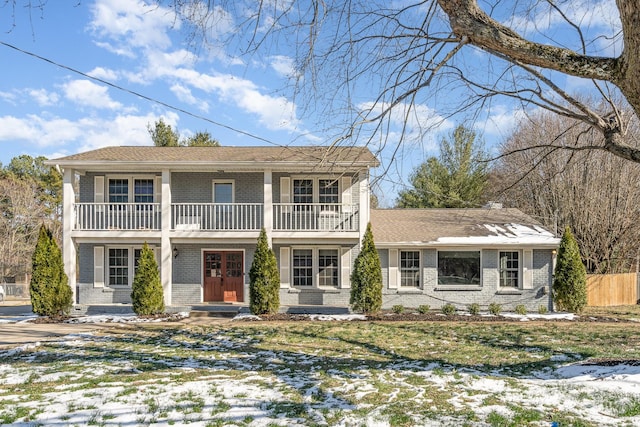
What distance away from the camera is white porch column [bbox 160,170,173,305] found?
16219mm

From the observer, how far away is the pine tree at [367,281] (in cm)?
1532

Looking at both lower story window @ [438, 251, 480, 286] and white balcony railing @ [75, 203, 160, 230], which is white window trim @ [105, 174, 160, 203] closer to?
white balcony railing @ [75, 203, 160, 230]

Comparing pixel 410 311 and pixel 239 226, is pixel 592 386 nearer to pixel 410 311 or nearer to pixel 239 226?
pixel 410 311

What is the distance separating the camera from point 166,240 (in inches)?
639

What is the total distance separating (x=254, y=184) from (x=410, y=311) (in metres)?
7.34

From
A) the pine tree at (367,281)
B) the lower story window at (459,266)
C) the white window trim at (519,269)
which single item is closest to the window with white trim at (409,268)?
the lower story window at (459,266)

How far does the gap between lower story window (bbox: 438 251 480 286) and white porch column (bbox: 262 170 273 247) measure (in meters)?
6.38

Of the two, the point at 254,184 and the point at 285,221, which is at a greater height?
the point at 254,184

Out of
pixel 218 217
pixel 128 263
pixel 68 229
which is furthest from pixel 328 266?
pixel 68 229

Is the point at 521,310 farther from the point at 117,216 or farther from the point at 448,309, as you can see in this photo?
the point at 117,216

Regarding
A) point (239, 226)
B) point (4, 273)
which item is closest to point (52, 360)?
point (239, 226)

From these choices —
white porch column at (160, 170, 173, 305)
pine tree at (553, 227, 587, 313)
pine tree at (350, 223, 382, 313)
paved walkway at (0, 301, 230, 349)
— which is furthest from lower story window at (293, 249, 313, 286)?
pine tree at (553, 227, 587, 313)

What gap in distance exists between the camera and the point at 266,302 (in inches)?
599

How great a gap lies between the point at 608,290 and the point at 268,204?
15.9 m
